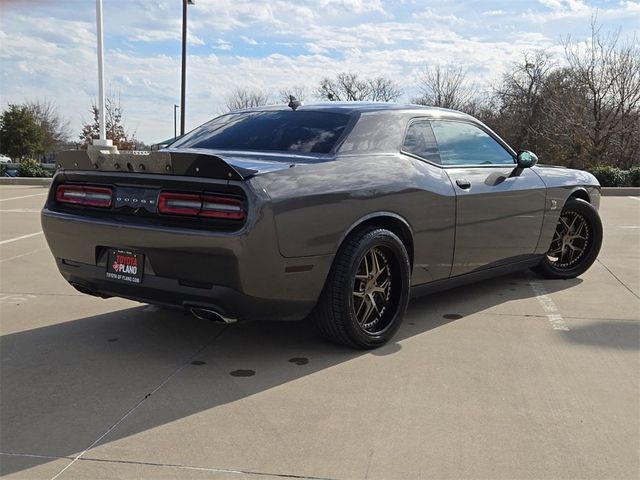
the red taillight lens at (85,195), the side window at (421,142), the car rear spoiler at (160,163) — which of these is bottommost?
the red taillight lens at (85,195)

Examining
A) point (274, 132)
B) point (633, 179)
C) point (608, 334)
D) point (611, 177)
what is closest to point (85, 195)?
point (274, 132)

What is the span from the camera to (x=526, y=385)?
329cm

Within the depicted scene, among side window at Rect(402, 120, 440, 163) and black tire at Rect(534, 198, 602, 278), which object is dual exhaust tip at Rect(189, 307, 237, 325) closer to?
side window at Rect(402, 120, 440, 163)

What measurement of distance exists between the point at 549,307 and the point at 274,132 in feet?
8.44

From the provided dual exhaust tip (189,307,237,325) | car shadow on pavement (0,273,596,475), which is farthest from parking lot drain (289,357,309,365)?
dual exhaust tip (189,307,237,325)

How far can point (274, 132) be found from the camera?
4133mm

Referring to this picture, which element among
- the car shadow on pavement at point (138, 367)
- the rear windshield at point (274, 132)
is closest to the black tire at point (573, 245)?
the car shadow on pavement at point (138, 367)

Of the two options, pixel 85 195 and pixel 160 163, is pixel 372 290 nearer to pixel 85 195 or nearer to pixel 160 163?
pixel 160 163

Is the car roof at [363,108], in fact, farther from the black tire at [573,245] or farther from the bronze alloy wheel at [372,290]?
the black tire at [573,245]

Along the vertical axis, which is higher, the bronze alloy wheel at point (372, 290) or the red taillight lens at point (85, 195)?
the red taillight lens at point (85, 195)

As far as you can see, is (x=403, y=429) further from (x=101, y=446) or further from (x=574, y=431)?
(x=101, y=446)

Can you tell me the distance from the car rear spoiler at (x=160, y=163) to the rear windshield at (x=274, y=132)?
752 millimetres

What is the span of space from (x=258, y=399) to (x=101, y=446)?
0.79 metres

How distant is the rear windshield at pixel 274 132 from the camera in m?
3.91
